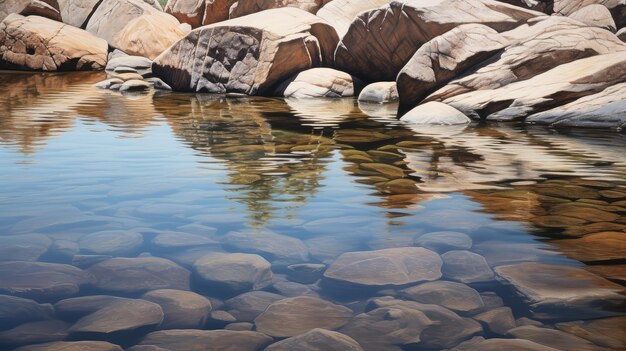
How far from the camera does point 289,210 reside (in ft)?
11.8

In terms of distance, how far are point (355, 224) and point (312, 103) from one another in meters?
7.64

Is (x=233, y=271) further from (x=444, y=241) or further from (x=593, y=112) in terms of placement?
(x=593, y=112)

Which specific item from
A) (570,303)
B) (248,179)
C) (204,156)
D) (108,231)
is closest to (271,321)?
(570,303)

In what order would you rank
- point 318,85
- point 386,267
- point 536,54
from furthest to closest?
point 318,85, point 536,54, point 386,267

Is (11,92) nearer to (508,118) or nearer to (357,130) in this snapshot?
(357,130)

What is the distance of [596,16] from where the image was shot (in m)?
11.9

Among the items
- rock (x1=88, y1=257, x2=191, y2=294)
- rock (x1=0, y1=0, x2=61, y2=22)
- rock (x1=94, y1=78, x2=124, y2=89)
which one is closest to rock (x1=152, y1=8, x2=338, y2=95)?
rock (x1=94, y1=78, x2=124, y2=89)

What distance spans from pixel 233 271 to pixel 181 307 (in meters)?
0.39

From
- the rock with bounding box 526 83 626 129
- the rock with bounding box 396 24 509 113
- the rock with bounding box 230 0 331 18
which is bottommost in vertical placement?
the rock with bounding box 526 83 626 129

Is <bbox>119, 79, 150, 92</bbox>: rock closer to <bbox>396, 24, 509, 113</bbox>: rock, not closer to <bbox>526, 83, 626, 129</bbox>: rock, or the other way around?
<bbox>396, 24, 509, 113</bbox>: rock

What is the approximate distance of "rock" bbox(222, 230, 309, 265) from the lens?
2811 mm

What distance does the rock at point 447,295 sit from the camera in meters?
2.32

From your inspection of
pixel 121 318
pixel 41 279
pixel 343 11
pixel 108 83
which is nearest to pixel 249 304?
pixel 121 318

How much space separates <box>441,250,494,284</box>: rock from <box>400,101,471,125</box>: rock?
5268mm
